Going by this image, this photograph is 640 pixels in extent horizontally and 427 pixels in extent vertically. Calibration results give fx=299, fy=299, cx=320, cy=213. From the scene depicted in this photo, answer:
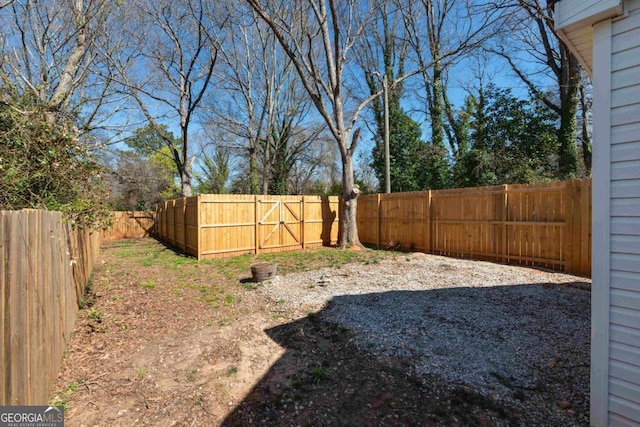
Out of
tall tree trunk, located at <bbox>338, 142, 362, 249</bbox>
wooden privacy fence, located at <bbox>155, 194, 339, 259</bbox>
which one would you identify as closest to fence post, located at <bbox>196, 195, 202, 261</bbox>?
wooden privacy fence, located at <bbox>155, 194, 339, 259</bbox>

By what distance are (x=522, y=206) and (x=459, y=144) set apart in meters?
8.25

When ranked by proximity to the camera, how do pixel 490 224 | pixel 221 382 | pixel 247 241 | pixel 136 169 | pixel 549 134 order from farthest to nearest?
pixel 136 169
pixel 549 134
pixel 247 241
pixel 490 224
pixel 221 382

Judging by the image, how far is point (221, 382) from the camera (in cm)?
278

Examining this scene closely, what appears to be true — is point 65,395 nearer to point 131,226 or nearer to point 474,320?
point 474,320

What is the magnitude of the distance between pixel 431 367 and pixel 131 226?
60.2 feet

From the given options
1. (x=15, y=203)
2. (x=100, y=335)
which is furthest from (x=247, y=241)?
(x=15, y=203)

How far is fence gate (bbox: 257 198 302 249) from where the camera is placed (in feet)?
Answer: 33.7

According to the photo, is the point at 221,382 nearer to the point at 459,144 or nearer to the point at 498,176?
the point at 498,176

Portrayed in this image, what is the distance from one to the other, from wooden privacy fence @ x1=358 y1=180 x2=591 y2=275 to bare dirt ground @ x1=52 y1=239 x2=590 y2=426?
4.42 feet

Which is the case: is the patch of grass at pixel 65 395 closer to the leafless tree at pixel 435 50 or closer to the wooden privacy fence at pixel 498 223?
the wooden privacy fence at pixel 498 223

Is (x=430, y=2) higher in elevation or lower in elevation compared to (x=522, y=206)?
higher

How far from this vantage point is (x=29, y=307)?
2.05 metres

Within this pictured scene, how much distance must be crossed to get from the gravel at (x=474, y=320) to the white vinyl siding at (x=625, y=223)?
1.70 ft

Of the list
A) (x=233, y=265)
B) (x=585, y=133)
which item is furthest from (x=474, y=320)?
(x=585, y=133)
